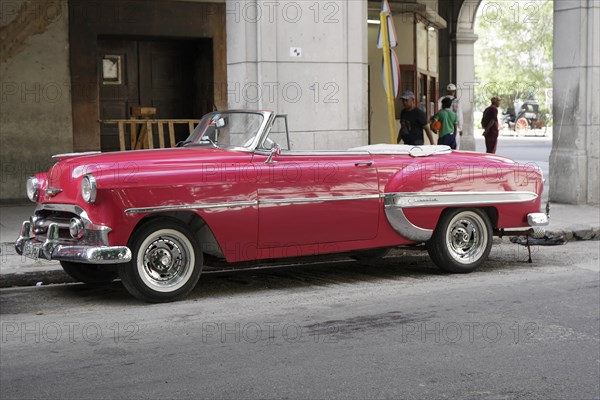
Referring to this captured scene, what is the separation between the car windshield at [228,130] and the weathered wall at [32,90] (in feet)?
24.6

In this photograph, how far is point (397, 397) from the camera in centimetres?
521

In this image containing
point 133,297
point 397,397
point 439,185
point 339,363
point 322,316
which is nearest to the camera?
point 397,397

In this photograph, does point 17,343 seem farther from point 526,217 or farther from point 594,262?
point 594,262

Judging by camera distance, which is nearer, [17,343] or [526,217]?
[17,343]

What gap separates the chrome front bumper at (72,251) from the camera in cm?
730

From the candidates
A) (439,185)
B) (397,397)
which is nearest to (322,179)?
(439,185)

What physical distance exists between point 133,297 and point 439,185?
312 cm

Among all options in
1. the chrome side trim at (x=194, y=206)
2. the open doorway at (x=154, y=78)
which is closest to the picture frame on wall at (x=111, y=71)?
the open doorway at (x=154, y=78)

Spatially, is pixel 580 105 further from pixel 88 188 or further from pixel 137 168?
pixel 88 188

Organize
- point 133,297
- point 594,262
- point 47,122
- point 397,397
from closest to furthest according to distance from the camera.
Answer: point 397,397
point 133,297
point 594,262
point 47,122

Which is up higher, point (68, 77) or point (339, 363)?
point (68, 77)

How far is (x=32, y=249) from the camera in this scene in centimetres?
776

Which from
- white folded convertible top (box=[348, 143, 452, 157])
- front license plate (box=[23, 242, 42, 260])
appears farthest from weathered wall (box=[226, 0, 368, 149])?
front license plate (box=[23, 242, 42, 260])

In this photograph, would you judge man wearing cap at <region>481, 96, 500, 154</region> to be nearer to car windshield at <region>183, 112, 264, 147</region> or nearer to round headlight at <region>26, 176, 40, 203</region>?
car windshield at <region>183, 112, 264, 147</region>
